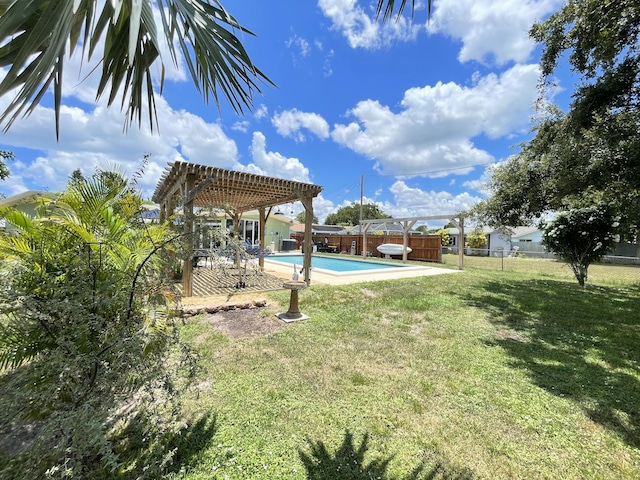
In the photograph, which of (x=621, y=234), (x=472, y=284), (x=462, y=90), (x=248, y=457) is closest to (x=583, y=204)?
(x=621, y=234)

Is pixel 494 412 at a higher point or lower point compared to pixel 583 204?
lower

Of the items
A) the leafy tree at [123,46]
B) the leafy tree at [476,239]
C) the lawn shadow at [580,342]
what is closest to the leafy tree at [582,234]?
the lawn shadow at [580,342]

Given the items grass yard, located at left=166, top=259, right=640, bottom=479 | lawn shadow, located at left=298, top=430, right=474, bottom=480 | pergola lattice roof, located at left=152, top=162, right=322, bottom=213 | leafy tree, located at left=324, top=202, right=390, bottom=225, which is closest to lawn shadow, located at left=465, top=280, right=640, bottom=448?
grass yard, located at left=166, top=259, right=640, bottom=479

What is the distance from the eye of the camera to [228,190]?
8.32 m

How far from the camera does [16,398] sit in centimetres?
147

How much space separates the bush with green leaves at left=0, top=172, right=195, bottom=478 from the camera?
1543mm

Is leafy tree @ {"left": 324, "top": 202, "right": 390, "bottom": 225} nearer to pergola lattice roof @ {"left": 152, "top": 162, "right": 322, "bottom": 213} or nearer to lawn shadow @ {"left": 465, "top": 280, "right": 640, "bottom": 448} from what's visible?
pergola lattice roof @ {"left": 152, "top": 162, "right": 322, "bottom": 213}

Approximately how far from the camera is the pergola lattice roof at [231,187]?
18.9 feet

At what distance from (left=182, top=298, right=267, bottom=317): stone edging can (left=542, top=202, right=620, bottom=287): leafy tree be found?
30.2ft

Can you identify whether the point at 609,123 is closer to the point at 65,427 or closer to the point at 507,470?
the point at 507,470

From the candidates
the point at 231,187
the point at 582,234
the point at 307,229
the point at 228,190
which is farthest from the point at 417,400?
the point at 582,234

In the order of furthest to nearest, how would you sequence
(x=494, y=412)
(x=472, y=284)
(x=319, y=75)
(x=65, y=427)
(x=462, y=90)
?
1. (x=462, y=90)
2. (x=319, y=75)
3. (x=472, y=284)
4. (x=494, y=412)
5. (x=65, y=427)

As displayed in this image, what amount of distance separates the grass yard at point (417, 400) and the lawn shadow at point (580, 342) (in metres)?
0.02

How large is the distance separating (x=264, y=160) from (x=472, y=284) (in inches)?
1128
